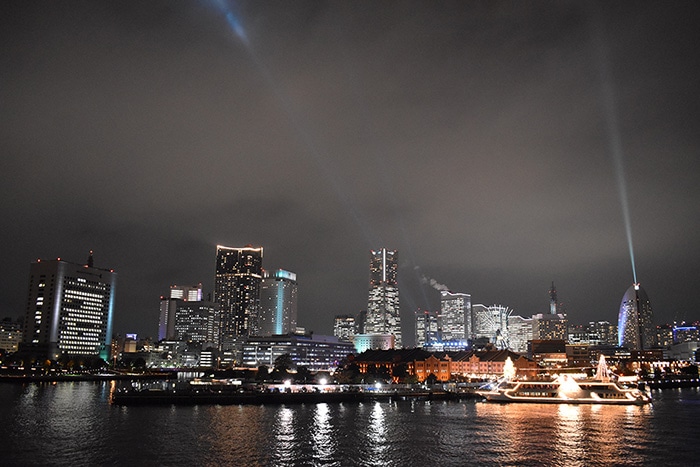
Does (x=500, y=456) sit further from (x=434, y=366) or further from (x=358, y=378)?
(x=434, y=366)

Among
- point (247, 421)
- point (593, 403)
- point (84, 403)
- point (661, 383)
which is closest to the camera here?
point (247, 421)

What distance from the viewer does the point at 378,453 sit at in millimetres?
50750

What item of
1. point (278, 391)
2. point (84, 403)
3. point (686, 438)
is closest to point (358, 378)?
point (278, 391)

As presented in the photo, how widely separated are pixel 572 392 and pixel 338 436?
206 ft

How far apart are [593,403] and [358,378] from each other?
6039 centimetres

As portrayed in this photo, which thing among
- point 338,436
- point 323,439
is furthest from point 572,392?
point 323,439

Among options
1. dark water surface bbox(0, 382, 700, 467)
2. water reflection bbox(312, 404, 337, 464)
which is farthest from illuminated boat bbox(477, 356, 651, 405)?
water reflection bbox(312, 404, 337, 464)

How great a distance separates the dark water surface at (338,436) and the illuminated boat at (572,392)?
431 inches

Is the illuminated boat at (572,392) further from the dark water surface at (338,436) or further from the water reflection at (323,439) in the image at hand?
the water reflection at (323,439)

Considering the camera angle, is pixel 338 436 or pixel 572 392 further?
pixel 572 392

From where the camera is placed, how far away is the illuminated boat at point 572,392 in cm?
10262

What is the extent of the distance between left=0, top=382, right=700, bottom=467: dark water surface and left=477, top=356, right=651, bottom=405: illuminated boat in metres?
10.9

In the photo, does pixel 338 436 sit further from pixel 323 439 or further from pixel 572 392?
pixel 572 392

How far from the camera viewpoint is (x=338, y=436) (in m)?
60.3
